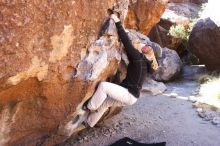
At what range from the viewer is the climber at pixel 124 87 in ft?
22.0

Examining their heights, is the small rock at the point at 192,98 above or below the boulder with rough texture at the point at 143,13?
below

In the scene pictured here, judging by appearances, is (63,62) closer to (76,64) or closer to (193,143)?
(76,64)

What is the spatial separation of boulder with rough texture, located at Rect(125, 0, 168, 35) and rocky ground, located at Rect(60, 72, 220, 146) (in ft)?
16.0

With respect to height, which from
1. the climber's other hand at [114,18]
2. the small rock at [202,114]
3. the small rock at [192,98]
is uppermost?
the climber's other hand at [114,18]

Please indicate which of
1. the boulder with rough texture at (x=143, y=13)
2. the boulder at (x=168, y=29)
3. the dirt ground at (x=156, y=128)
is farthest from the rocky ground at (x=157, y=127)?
the boulder at (x=168, y=29)

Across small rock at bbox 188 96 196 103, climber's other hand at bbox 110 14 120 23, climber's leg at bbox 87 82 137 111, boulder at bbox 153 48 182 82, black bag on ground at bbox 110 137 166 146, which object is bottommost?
boulder at bbox 153 48 182 82

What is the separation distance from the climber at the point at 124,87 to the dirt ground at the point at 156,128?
0.94 m

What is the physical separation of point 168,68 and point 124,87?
24.4 feet

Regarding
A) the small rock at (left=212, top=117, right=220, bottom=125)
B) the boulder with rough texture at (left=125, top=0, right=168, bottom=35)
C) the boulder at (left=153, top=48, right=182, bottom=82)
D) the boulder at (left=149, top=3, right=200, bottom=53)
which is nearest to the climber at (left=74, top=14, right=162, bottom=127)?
the small rock at (left=212, top=117, right=220, bottom=125)

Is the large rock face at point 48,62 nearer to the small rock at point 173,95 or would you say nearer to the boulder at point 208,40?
the small rock at point 173,95

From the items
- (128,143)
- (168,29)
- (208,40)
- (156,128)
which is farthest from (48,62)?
(168,29)

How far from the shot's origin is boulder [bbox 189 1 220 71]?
1348 centimetres

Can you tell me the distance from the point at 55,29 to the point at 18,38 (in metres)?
0.68

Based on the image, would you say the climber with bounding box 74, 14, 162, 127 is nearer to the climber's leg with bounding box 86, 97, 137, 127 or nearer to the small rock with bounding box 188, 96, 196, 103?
the climber's leg with bounding box 86, 97, 137, 127
